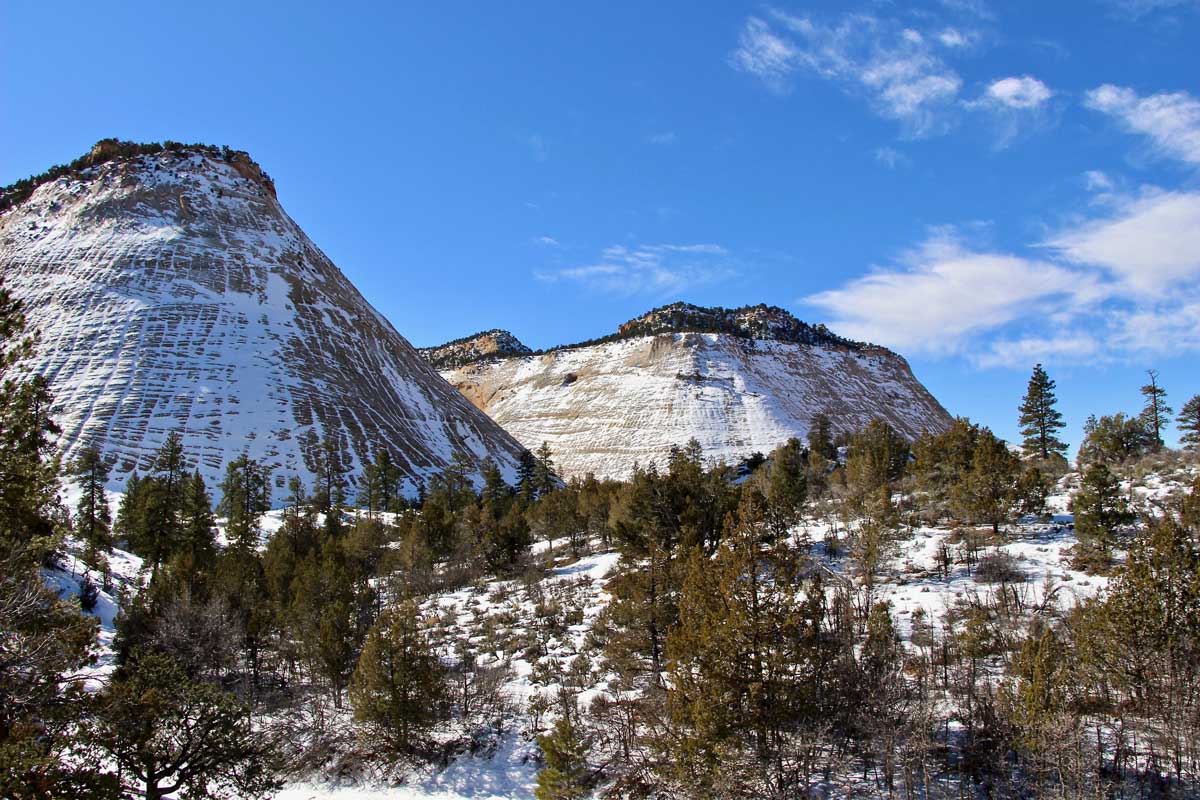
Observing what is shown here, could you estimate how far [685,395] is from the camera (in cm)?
11112

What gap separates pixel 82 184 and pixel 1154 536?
120 metres

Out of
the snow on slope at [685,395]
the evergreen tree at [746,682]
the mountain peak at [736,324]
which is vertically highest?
the mountain peak at [736,324]

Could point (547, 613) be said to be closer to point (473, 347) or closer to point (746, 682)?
point (746, 682)

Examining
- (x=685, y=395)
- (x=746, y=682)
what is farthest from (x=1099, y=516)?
Result: (x=685, y=395)

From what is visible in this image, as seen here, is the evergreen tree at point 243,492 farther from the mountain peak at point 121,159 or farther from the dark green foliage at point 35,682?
the mountain peak at point 121,159

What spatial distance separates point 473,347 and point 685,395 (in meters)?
92.7

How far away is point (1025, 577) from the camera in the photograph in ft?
70.1

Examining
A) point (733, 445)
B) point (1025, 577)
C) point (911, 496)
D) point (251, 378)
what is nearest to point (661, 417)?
point (733, 445)

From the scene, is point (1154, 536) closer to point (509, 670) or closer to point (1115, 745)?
point (1115, 745)

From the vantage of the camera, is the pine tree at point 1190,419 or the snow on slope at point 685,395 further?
the snow on slope at point 685,395

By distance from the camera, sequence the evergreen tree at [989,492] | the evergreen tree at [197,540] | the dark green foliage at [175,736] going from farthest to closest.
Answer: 1. the evergreen tree at [989,492]
2. the evergreen tree at [197,540]
3. the dark green foliage at [175,736]

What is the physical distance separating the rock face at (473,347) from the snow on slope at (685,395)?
89.2ft

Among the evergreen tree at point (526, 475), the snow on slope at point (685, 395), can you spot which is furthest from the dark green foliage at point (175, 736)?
the snow on slope at point (685, 395)

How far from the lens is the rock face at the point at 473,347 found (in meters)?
171
